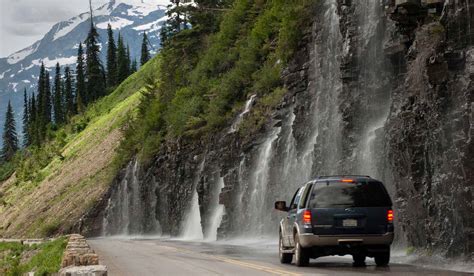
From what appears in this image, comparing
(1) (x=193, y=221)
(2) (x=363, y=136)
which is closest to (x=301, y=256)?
(2) (x=363, y=136)

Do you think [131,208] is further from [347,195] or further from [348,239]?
[348,239]

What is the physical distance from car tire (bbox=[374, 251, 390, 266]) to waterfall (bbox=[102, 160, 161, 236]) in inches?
1921

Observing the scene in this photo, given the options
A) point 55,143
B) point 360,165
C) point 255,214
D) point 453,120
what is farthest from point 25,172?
point 453,120

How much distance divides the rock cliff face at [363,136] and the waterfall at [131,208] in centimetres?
524

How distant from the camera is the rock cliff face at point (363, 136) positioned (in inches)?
736

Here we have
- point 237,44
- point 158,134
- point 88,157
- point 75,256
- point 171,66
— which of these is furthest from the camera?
point 88,157

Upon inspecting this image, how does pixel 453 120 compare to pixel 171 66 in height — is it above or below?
below

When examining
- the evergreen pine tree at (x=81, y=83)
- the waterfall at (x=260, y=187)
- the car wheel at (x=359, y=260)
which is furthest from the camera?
the evergreen pine tree at (x=81, y=83)

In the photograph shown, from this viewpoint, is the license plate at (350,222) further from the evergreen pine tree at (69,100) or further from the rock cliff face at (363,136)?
the evergreen pine tree at (69,100)

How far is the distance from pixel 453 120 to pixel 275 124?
74.5ft

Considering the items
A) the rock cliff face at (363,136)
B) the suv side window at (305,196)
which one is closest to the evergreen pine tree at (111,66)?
the rock cliff face at (363,136)

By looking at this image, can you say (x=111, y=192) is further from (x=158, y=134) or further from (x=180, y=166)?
(x=180, y=166)

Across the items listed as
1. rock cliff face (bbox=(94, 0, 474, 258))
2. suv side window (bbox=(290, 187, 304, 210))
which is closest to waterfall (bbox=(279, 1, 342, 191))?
rock cliff face (bbox=(94, 0, 474, 258))

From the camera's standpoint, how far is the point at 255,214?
41344 mm
